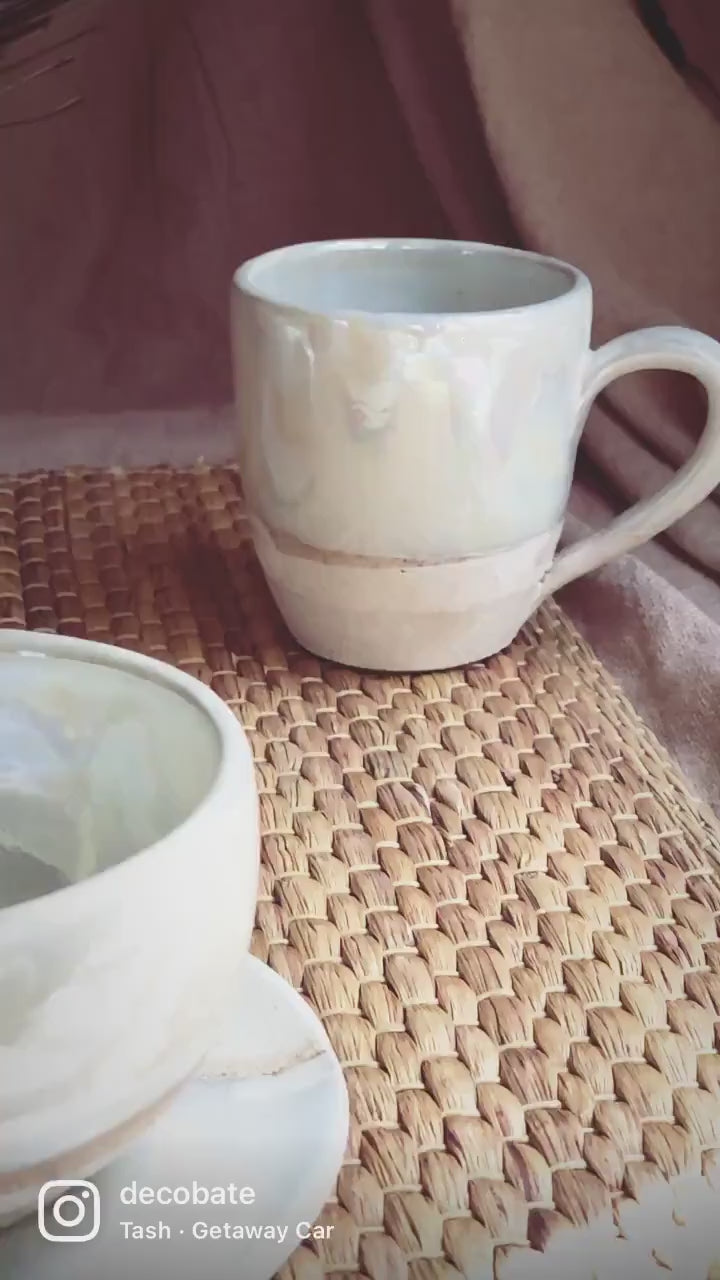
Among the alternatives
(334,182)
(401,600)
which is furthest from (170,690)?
(334,182)

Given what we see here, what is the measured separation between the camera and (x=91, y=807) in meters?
0.23

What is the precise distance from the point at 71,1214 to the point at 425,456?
0.19 metres

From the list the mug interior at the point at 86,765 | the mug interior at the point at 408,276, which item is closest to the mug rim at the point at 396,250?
the mug interior at the point at 408,276

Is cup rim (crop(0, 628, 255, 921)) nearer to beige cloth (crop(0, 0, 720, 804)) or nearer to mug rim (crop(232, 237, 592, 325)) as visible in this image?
mug rim (crop(232, 237, 592, 325))

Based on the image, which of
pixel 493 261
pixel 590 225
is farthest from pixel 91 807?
pixel 590 225

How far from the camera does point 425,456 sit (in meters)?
0.31

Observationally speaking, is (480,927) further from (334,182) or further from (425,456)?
(334,182)

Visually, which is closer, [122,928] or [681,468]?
[122,928]

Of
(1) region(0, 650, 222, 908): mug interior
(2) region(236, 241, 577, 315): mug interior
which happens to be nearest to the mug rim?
(2) region(236, 241, 577, 315): mug interior

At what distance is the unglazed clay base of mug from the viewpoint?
327 mm

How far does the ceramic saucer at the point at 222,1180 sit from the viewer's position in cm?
18

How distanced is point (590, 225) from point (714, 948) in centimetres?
35

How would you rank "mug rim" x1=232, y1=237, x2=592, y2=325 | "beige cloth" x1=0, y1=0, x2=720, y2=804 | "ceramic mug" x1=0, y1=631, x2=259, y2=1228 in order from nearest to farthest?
1. "ceramic mug" x1=0, y1=631, x2=259, y2=1228
2. "mug rim" x1=232, y1=237, x2=592, y2=325
3. "beige cloth" x1=0, y1=0, x2=720, y2=804

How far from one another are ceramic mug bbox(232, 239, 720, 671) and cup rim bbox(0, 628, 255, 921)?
0.13 meters
